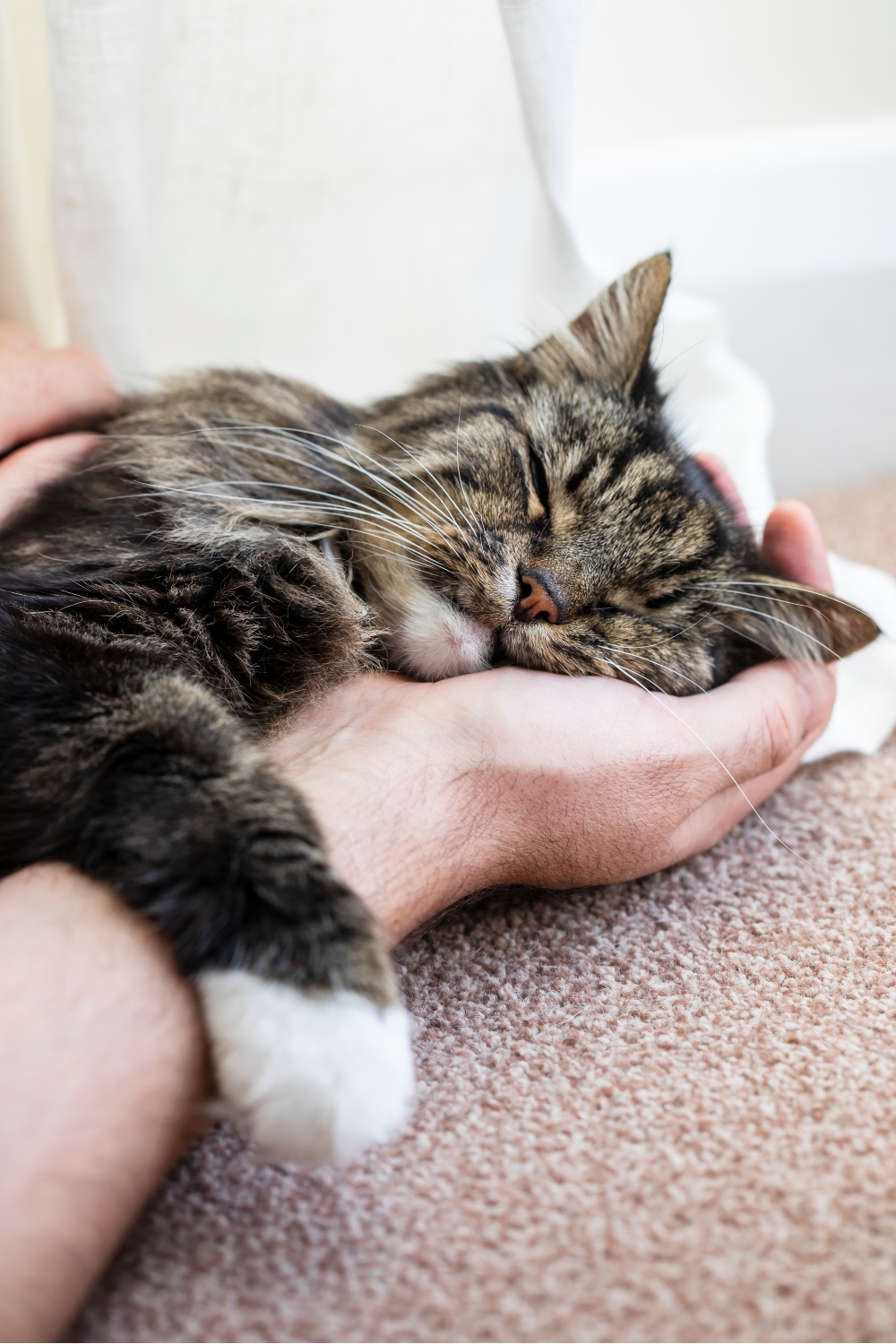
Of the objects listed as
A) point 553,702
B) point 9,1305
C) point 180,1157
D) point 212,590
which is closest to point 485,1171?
point 180,1157

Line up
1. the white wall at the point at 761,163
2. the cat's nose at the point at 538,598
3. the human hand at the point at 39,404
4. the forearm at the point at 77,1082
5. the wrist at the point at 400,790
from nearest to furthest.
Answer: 1. the forearm at the point at 77,1082
2. the wrist at the point at 400,790
3. the cat's nose at the point at 538,598
4. the human hand at the point at 39,404
5. the white wall at the point at 761,163

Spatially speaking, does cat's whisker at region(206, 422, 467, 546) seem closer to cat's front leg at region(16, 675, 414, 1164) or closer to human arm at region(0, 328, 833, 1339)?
human arm at region(0, 328, 833, 1339)

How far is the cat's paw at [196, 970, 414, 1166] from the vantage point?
2.44 ft

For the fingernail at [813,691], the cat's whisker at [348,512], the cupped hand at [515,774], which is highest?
the cat's whisker at [348,512]

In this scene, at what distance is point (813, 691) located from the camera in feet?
4.48

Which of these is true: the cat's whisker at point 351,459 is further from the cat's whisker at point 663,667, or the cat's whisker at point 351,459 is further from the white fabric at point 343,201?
the white fabric at point 343,201

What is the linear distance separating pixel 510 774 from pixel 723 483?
2.45 feet

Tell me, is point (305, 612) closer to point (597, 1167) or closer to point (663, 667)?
point (663, 667)

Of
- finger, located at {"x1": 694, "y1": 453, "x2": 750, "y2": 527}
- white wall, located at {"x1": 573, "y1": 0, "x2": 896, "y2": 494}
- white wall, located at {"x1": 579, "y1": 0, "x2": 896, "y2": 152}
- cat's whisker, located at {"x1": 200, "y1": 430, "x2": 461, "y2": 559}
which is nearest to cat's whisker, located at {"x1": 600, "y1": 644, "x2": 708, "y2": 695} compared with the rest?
cat's whisker, located at {"x1": 200, "y1": 430, "x2": 461, "y2": 559}

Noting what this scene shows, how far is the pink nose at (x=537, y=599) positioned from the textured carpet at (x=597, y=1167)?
38 centimetres

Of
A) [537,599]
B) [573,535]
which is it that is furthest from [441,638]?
[573,535]

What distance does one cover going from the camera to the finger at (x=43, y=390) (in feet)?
4.91

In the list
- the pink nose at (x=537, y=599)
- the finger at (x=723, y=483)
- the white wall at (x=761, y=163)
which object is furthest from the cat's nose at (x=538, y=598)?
the white wall at (x=761, y=163)

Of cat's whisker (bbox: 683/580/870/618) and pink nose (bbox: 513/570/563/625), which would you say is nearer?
pink nose (bbox: 513/570/563/625)
